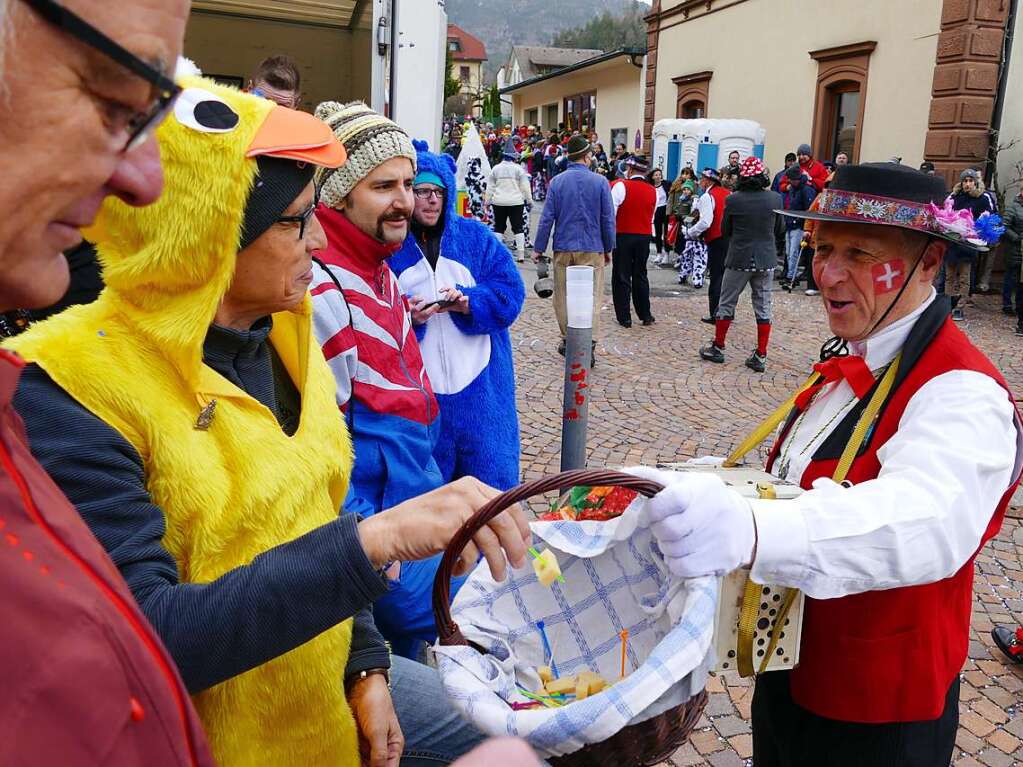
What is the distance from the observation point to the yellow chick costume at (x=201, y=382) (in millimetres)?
1251

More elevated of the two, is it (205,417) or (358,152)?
(358,152)

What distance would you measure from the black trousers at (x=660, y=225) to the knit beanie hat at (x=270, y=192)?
13.2m

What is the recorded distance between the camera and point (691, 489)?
4.62 feet

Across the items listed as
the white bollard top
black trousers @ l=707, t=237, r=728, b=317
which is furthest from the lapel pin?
black trousers @ l=707, t=237, r=728, b=317

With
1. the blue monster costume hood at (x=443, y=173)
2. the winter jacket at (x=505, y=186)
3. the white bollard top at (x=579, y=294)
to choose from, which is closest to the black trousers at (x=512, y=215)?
the winter jacket at (x=505, y=186)

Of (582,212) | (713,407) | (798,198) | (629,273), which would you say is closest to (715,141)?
(798,198)

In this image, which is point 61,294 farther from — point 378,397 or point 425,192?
point 425,192

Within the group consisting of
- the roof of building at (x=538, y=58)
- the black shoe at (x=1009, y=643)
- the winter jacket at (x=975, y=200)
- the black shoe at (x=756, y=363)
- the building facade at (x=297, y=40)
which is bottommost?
the black shoe at (x=1009, y=643)

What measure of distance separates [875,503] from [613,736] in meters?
0.63

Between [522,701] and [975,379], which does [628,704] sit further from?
[975,379]

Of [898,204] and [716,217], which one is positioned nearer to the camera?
[898,204]

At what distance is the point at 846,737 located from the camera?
5.66 ft

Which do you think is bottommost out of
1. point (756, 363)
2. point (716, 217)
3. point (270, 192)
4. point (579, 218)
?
point (756, 363)

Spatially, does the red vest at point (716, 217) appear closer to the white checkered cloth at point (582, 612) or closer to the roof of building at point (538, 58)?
the white checkered cloth at point (582, 612)
